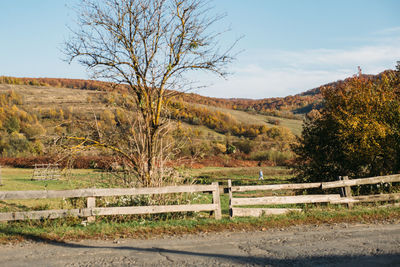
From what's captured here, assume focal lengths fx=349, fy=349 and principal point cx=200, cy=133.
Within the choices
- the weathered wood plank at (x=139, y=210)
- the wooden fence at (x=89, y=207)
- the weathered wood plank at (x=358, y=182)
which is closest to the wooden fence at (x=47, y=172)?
the wooden fence at (x=89, y=207)

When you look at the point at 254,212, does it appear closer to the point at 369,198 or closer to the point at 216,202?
the point at 216,202

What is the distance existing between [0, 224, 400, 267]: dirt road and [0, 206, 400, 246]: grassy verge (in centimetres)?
48

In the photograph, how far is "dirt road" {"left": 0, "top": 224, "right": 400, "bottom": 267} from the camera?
610 cm

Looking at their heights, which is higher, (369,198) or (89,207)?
(89,207)

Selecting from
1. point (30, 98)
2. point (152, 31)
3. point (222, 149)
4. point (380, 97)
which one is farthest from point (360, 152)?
point (30, 98)

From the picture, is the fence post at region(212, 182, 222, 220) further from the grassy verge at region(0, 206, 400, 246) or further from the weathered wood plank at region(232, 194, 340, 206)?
the weathered wood plank at region(232, 194, 340, 206)

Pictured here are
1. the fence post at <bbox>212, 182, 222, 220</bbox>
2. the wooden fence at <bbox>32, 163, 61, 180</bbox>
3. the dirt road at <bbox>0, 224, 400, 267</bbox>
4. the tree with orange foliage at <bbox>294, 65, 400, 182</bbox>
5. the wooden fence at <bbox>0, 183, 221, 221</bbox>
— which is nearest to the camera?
the dirt road at <bbox>0, 224, 400, 267</bbox>

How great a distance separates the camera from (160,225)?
894cm

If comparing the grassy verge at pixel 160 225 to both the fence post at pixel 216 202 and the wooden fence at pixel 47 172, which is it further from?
the wooden fence at pixel 47 172

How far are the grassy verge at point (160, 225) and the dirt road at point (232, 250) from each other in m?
0.48

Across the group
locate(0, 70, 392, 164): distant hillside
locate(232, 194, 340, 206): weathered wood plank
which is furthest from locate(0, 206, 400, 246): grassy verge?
locate(0, 70, 392, 164): distant hillside

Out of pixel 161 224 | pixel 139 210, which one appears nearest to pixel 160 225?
pixel 161 224

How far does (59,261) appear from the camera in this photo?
20.7 feet

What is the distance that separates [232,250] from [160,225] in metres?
2.66
